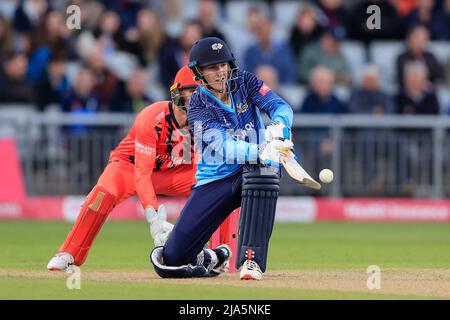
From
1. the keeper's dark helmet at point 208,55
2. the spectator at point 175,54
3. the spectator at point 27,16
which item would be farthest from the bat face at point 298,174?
the spectator at point 27,16

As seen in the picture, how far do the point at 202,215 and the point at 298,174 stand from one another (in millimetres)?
1097

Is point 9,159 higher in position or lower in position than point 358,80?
lower

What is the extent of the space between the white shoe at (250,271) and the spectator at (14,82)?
1097cm

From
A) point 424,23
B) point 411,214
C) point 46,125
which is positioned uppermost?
point 424,23

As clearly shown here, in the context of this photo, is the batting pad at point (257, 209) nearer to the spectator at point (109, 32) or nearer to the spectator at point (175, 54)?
the spectator at point (175, 54)

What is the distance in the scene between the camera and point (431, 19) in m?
22.5

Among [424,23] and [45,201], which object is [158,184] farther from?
[424,23]

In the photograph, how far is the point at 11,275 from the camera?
36.4 feet

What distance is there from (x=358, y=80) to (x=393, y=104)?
949mm

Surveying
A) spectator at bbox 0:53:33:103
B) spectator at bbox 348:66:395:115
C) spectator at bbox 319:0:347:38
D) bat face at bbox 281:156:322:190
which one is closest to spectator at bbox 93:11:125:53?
spectator at bbox 0:53:33:103

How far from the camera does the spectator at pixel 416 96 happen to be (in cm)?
2064

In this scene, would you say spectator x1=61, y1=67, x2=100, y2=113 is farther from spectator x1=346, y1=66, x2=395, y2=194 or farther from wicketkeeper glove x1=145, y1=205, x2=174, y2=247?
wicketkeeper glove x1=145, y1=205, x2=174, y2=247
